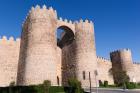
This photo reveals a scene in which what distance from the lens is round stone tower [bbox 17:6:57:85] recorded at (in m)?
27.0

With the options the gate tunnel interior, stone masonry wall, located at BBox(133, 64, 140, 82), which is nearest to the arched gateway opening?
the gate tunnel interior

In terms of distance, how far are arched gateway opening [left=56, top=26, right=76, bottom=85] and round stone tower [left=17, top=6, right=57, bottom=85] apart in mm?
4654

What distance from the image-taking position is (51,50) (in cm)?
2845

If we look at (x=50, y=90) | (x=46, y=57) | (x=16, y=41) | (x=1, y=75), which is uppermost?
(x=16, y=41)

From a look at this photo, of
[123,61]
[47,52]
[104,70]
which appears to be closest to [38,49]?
[47,52]

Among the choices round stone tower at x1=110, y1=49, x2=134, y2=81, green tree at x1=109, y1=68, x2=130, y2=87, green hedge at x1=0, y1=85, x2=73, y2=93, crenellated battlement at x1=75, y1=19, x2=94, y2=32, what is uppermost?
crenellated battlement at x1=75, y1=19, x2=94, y2=32

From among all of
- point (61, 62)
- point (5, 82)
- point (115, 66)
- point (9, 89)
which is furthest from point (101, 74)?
point (9, 89)

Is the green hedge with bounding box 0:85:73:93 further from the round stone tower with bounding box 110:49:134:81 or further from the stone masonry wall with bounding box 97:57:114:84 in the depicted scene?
the round stone tower with bounding box 110:49:134:81

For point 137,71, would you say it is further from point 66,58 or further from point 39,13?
point 39,13

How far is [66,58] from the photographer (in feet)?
112

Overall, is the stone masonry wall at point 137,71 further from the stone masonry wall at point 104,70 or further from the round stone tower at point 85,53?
the round stone tower at point 85,53

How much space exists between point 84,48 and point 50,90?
12.1 metres

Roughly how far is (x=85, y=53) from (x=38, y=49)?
7.82m

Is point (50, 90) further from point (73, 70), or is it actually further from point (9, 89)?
point (73, 70)
